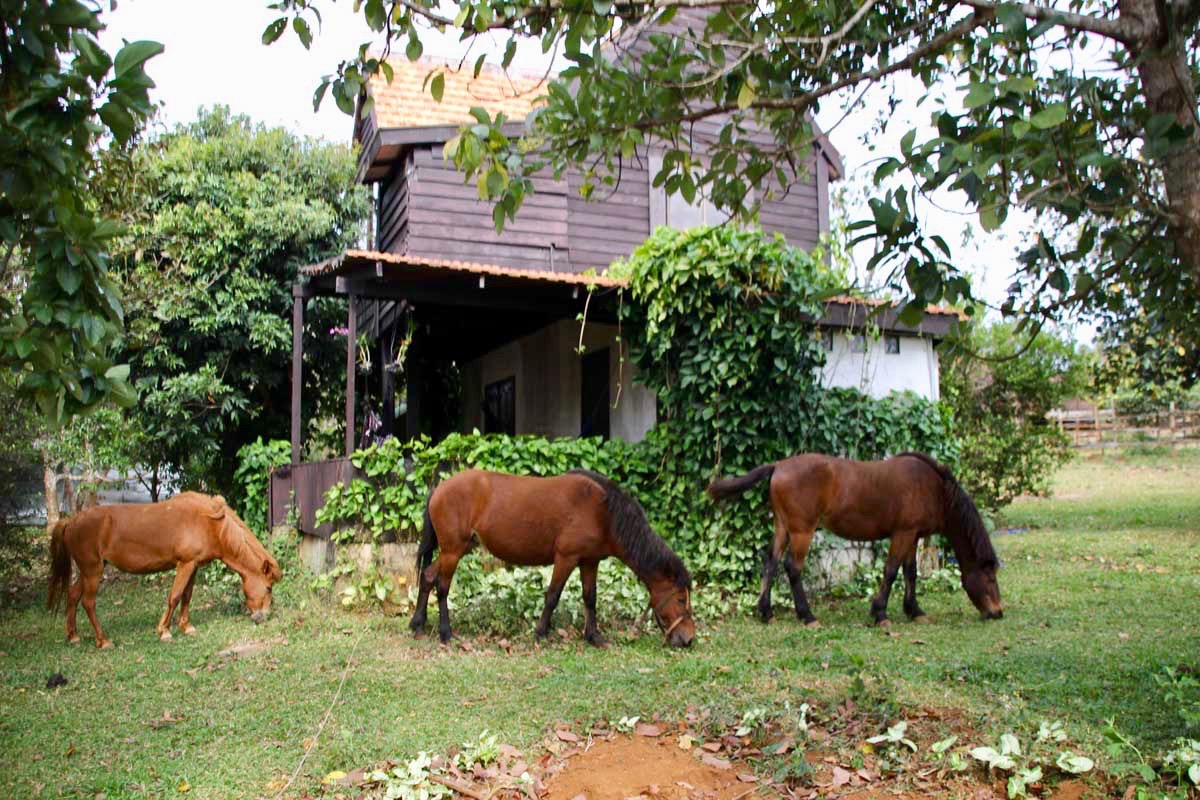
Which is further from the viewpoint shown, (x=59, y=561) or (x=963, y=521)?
(x=59, y=561)

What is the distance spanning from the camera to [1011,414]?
1706cm

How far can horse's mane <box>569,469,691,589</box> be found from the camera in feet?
26.2

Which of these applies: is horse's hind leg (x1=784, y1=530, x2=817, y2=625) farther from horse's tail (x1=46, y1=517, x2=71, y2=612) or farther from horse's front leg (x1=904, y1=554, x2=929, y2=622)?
horse's tail (x1=46, y1=517, x2=71, y2=612)

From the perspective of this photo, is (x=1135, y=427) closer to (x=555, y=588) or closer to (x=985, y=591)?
(x=985, y=591)

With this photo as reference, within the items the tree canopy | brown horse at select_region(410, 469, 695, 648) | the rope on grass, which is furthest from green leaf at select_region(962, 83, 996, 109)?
brown horse at select_region(410, 469, 695, 648)

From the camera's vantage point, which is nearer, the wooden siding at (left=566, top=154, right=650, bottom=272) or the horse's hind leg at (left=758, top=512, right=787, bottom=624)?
the horse's hind leg at (left=758, top=512, right=787, bottom=624)

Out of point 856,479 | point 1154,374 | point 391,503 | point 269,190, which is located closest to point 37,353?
point 391,503

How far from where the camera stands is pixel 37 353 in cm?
336

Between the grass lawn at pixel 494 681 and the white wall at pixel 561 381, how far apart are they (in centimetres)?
347

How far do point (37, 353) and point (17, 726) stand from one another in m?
4.25

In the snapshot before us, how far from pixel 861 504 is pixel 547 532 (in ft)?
10.5

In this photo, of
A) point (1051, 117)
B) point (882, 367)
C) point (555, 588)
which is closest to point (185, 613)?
point (555, 588)

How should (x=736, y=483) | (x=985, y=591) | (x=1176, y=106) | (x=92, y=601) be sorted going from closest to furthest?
(x=1176, y=106) < (x=985, y=591) < (x=92, y=601) < (x=736, y=483)

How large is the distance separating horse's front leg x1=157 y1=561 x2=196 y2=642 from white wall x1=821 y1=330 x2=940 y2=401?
721 cm
